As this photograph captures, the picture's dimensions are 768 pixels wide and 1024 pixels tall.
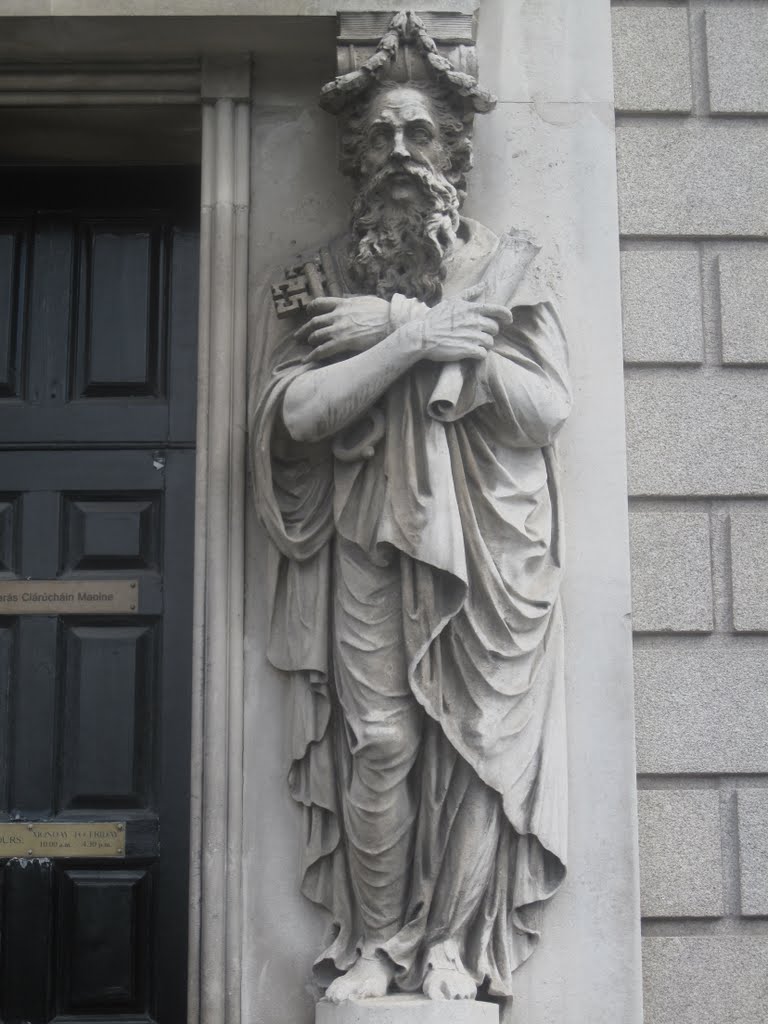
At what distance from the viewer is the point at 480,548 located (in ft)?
17.6

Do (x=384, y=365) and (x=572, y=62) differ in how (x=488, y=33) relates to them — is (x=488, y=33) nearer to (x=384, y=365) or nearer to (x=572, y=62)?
(x=572, y=62)

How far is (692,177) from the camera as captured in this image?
6234mm

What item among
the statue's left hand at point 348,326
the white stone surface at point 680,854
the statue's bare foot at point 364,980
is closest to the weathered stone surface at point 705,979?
the white stone surface at point 680,854

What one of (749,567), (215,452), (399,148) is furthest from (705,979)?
(399,148)

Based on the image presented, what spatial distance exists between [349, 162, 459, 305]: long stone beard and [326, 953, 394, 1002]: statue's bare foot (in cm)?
246

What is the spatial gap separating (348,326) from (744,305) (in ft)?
5.72

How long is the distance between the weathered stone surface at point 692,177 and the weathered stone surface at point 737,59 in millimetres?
97

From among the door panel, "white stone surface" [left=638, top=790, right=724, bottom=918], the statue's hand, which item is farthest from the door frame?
"white stone surface" [left=638, top=790, right=724, bottom=918]

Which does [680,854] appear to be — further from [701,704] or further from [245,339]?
[245,339]

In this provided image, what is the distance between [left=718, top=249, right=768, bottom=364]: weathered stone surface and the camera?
6.11 m

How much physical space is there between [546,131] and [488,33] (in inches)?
19.3

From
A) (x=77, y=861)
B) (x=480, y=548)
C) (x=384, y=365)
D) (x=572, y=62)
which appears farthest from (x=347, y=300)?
(x=77, y=861)

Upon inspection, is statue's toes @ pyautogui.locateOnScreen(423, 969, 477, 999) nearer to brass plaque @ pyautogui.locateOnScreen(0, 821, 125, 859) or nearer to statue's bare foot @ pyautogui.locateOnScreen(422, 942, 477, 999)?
statue's bare foot @ pyautogui.locateOnScreen(422, 942, 477, 999)

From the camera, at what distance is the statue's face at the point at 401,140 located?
18.5 feet
